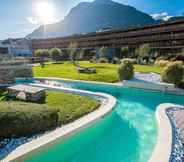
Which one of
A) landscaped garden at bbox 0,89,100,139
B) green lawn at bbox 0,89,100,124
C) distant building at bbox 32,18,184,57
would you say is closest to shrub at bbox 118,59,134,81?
green lawn at bbox 0,89,100,124

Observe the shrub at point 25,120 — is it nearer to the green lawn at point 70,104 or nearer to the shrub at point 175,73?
the green lawn at point 70,104

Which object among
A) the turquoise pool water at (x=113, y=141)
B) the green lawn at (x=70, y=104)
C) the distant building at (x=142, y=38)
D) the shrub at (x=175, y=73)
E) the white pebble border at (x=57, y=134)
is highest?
the distant building at (x=142, y=38)

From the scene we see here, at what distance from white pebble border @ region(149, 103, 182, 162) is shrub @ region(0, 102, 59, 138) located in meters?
3.71

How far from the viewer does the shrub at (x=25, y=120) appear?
718 centimetres

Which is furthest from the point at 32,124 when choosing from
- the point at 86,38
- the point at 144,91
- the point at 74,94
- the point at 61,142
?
the point at 86,38

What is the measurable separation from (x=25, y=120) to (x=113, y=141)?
3.11 metres

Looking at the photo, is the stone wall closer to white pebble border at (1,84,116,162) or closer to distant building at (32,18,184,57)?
white pebble border at (1,84,116,162)

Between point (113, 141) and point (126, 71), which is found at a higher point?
point (126, 71)

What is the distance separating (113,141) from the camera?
7.95 m

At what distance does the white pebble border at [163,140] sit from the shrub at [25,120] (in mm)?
3706

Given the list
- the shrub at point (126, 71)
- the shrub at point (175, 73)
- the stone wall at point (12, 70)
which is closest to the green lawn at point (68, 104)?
the stone wall at point (12, 70)

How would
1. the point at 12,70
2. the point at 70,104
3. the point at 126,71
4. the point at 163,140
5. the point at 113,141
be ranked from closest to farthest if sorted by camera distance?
the point at 163,140
the point at 113,141
the point at 70,104
the point at 126,71
the point at 12,70

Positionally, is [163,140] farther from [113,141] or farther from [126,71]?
[126,71]

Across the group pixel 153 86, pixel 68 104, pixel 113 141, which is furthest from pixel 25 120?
pixel 153 86
